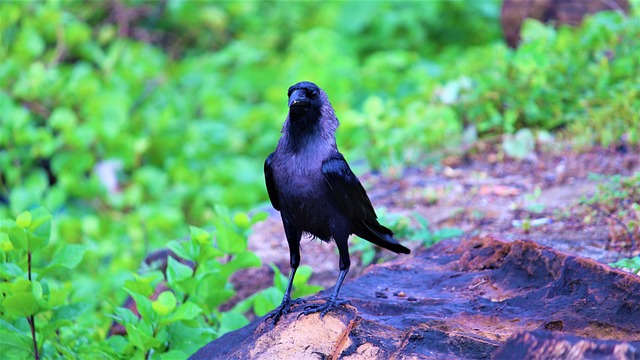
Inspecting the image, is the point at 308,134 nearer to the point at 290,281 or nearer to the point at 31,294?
the point at 290,281

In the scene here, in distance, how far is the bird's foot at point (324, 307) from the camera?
3127 millimetres

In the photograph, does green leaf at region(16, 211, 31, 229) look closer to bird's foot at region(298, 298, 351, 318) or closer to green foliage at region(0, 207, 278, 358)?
green foliage at region(0, 207, 278, 358)

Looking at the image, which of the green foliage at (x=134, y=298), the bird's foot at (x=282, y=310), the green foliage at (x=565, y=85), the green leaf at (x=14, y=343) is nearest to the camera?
the bird's foot at (x=282, y=310)

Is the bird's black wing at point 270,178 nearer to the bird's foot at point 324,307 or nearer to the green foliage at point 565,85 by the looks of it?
the bird's foot at point 324,307

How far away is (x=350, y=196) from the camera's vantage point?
341 centimetres

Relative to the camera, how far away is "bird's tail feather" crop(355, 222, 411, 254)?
3666 millimetres

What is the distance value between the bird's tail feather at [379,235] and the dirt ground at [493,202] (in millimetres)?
793

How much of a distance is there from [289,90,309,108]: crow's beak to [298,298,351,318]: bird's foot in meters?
0.83

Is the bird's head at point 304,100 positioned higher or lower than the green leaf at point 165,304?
higher

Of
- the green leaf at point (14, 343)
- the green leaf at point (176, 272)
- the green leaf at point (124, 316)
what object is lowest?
the green leaf at point (14, 343)

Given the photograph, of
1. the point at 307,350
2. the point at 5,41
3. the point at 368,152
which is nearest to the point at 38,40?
the point at 5,41

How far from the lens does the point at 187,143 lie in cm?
875

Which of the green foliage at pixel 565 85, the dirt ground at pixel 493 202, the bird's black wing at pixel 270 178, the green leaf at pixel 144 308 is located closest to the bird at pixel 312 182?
the bird's black wing at pixel 270 178

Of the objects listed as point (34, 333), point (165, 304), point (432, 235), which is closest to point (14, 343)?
point (34, 333)
